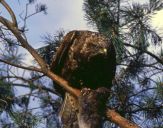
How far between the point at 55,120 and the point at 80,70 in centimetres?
127

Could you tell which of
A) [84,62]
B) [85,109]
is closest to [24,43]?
[84,62]

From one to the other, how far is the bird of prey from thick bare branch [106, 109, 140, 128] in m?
0.18

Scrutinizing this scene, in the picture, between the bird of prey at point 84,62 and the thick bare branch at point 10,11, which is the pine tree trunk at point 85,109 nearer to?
the bird of prey at point 84,62

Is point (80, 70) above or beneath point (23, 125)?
above

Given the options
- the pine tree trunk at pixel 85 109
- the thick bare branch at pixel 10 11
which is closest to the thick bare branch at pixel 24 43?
the thick bare branch at pixel 10 11

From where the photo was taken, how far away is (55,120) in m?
2.91

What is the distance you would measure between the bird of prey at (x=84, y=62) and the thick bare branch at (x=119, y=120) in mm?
177

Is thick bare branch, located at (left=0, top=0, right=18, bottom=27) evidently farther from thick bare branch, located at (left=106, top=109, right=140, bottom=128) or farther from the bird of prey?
thick bare branch, located at (left=106, top=109, right=140, bottom=128)

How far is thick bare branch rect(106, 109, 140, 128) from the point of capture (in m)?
1.38

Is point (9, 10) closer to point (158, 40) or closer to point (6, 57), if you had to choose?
point (6, 57)

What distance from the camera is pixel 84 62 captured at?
1.66 metres

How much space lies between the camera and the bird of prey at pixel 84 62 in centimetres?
166

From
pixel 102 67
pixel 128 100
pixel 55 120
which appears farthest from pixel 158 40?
pixel 102 67

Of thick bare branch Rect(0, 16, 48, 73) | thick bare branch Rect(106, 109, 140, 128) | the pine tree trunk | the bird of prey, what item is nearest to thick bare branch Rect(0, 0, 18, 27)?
thick bare branch Rect(0, 16, 48, 73)
